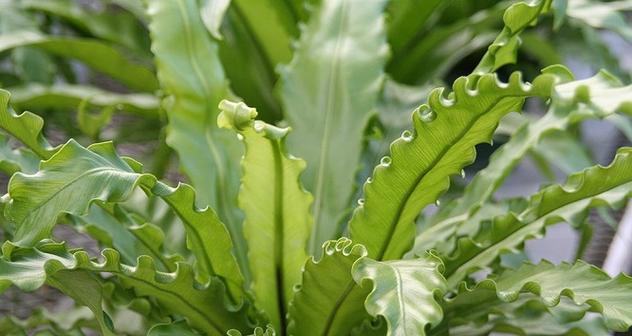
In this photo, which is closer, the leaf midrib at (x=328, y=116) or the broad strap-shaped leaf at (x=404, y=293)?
the broad strap-shaped leaf at (x=404, y=293)

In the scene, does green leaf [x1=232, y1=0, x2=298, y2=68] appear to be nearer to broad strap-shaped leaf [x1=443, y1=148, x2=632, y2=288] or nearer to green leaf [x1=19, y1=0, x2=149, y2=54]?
green leaf [x1=19, y1=0, x2=149, y2=54]

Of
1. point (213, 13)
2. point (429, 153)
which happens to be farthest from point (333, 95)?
point (429, 153)

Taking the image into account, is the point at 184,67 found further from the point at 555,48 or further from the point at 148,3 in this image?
the point at 555,48

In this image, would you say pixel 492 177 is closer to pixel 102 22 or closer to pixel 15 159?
pixel 15 159

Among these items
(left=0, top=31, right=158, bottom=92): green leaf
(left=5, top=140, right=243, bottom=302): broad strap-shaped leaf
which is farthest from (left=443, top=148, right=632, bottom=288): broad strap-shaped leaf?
(left=0, top=31, right=158, bottom=92): green leaf

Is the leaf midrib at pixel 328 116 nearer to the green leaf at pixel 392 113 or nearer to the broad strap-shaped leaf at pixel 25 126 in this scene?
the green leaf at pixel 392 113

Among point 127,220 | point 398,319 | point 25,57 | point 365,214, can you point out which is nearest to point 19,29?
point 25,57

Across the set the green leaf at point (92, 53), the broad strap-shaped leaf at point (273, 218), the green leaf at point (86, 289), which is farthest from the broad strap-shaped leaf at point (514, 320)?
the green leaf at point (92, 53)
